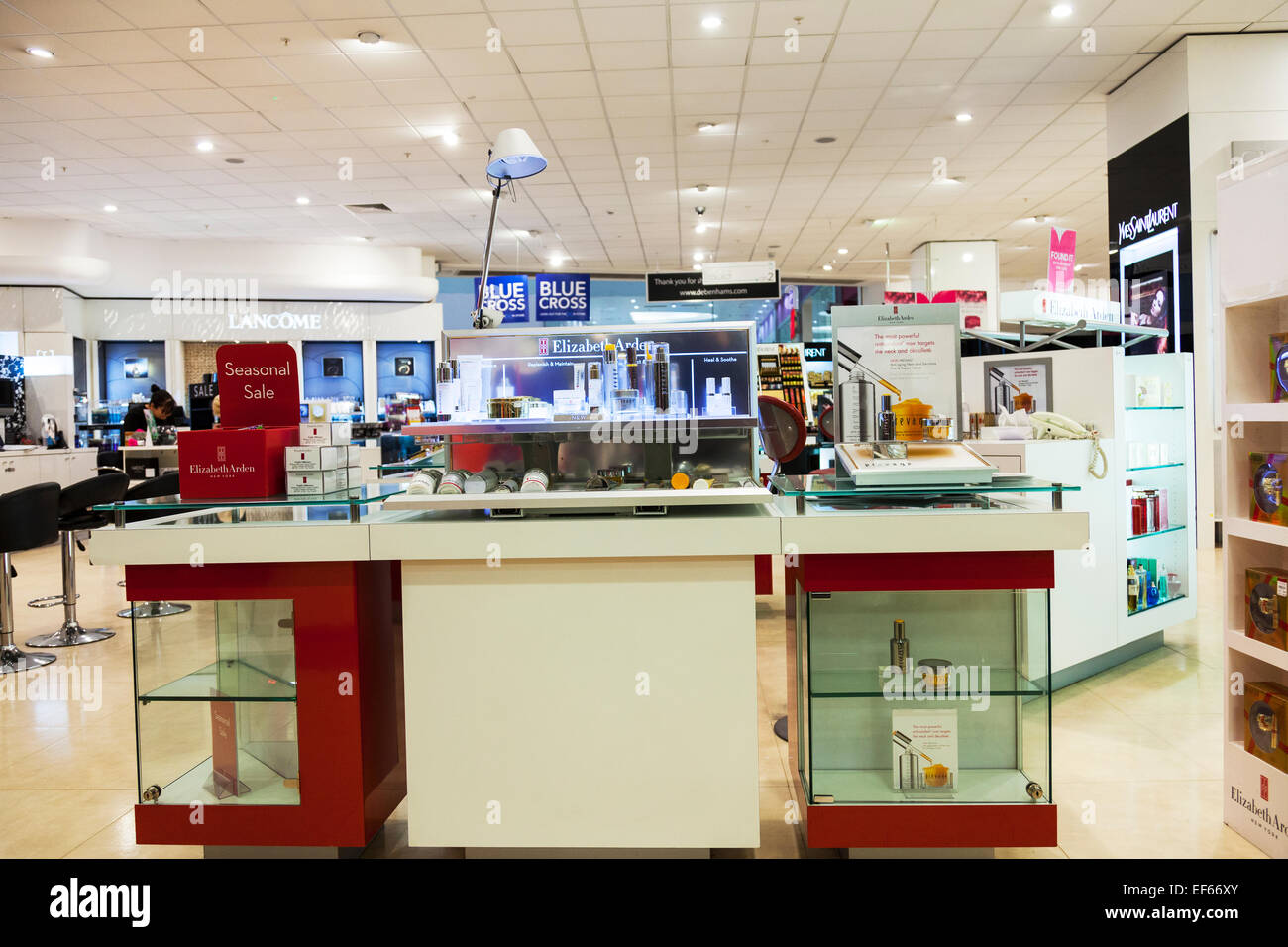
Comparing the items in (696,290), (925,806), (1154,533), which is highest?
(696,290)

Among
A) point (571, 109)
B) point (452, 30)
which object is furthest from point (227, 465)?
point (571, 109)

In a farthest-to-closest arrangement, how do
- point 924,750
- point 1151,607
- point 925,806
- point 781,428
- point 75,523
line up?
point 75,523
point 1151,607
point 781,428
point 924,750
point 925,806

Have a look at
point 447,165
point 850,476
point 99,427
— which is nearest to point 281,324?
point 99,427

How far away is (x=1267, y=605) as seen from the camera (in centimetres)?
245

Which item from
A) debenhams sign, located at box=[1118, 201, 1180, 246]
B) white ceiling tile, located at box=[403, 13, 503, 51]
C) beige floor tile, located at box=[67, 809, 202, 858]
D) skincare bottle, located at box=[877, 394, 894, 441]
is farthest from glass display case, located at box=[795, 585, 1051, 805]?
debenhams sign, located at box=[1118, 201, 1180, 246]

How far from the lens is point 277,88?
22.4 feet

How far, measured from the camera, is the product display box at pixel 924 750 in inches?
90.7

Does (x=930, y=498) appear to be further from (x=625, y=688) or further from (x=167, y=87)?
(x=167, y=87)

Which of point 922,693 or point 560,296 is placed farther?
point 560,296

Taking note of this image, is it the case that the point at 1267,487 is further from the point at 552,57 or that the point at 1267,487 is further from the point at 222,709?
the point at 552,57

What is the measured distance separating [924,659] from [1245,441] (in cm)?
123

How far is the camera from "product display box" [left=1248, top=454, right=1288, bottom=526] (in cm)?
242

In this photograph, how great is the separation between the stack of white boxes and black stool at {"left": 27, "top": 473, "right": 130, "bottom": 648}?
3291 millimetres
